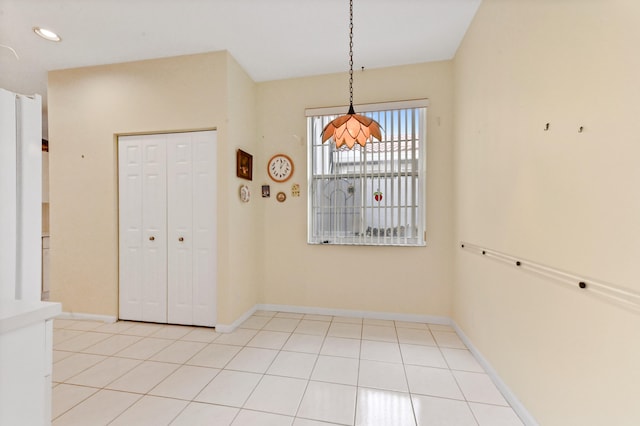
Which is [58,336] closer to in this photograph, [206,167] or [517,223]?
[206,167]

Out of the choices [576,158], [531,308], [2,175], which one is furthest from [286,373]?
[576,158]

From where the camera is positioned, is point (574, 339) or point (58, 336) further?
point (58, 336)

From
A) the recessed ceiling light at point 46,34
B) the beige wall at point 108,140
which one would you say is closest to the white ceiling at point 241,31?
the recessed ceiling light at point 46,34

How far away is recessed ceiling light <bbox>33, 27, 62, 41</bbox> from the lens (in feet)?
8.25

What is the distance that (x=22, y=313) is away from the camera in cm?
75

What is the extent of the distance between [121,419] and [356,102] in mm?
3575

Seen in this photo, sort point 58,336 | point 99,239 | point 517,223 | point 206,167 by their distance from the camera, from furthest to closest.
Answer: point 99,239, point 206,167, point 58,336, point 517,223

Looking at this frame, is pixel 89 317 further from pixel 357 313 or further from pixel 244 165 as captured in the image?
pixel 357 313

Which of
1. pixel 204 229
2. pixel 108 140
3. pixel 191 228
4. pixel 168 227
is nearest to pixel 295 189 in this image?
pixel 204 229

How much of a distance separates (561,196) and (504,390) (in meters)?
1.43

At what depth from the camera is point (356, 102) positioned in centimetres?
325

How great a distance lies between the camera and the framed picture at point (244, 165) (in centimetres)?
298

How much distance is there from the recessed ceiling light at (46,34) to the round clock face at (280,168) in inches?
96.1

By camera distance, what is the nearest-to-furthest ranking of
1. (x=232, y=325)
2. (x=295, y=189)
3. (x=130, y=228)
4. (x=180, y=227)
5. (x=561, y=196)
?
(x=561, y=196) < (x=232, y=325) < (x=180, y=227) < (x=130, y=228) < (x=295, y=189)
